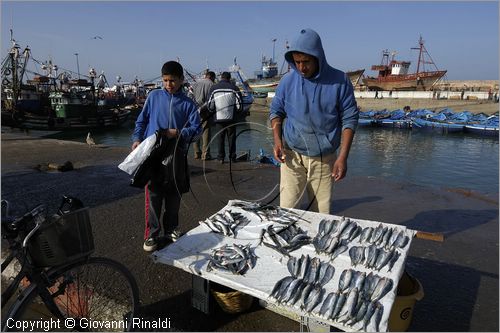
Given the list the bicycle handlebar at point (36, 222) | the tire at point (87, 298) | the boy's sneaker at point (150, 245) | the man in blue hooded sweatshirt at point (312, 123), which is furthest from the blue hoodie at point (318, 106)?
the bicycle handlebar at point (36, 222)

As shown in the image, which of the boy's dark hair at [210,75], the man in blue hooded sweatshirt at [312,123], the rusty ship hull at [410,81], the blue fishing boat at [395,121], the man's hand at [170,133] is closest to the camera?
the man in blue hooded sweatshirt at [312,123]

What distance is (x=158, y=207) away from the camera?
3.95 meters

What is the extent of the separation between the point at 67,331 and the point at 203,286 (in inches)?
44.0

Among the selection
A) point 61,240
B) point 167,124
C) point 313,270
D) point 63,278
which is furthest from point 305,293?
point 167,124

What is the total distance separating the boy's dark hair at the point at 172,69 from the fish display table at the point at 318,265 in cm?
160

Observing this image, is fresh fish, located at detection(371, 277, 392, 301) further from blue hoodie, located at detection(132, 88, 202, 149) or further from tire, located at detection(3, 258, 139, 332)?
blue hoodie, located at detection(132, 88, 202, 149)

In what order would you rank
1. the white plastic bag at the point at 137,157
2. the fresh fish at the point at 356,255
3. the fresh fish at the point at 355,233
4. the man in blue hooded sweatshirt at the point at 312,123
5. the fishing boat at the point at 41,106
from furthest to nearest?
the fishing boat at the point at 41,106 → the white plastic bag at the point at 137,157 → the man in blue hooded sweatshirt at the point at 312,123 → the fresh fish at the point at 355,233 → the fresh fish at the point at 356,255

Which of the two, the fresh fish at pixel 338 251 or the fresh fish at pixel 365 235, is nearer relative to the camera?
the fresh fish at pixel 338 251

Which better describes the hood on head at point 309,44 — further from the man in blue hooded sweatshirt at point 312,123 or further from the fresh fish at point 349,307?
the fresh fish at point 349,307

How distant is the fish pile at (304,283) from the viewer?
226 cm

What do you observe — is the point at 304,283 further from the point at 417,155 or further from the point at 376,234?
the point at 417,155

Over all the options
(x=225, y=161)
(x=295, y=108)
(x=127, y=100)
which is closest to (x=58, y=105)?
(x=127, y=100)

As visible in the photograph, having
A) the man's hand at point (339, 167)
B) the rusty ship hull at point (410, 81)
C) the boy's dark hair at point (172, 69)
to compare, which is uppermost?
the rusty ship hull at point (410, 81)

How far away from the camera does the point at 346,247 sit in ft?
9.17
